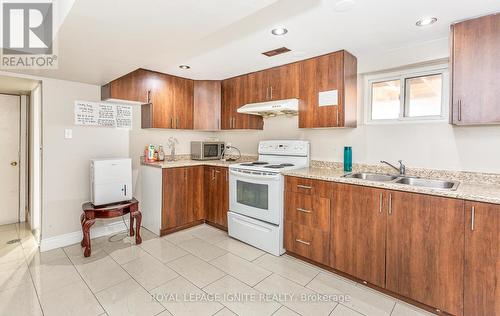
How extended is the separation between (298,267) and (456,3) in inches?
97.2

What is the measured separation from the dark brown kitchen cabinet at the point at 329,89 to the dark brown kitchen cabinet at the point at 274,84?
10 cm

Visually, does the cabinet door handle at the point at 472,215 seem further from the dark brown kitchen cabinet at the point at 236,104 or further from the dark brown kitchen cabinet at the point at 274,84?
the dark brown kitchen cabinet at the point at 236,104

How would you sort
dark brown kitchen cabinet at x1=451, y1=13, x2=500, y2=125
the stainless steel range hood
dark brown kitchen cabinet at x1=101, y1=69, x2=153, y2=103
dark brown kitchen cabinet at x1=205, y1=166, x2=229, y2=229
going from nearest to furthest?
dark brown kitchen cabinet at x1=451, y1=13, x2=500, y2=125 → the stainless steel range hood → dark brown kitchen cabinet at x1=101, y1=69, x2=153, y2=103 → dark brown kitchen cabinet at x1=205, y1=166, x2=229, y2=229

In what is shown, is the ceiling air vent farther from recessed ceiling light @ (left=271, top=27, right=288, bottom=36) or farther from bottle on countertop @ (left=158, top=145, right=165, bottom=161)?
bottle on countertop @ (left=158, top=145, right=165, bottom=161)

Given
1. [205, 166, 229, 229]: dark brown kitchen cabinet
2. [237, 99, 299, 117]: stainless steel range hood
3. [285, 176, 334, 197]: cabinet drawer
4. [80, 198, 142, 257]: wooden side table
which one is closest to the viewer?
[285, 176, 334, 197]: cabinet drawer

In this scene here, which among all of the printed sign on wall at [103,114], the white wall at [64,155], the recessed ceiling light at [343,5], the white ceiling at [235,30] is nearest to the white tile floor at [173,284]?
the white wall at [64,155]

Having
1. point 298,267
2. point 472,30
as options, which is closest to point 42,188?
point 298,267

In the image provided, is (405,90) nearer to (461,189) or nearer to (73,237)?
(461,189)

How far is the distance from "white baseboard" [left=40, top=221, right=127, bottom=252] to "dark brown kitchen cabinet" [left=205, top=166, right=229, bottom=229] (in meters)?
1.22

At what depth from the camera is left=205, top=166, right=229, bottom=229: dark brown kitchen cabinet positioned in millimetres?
3358

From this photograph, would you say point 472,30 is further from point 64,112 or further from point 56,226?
point 56,226

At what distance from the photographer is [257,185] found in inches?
113

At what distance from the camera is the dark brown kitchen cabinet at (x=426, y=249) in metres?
1.69

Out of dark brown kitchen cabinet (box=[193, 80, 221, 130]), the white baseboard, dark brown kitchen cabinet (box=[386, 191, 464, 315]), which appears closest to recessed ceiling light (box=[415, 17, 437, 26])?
dark brown kitchen cabinet (box=[386, 191, 464, 315])
